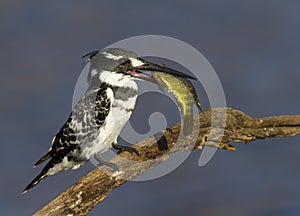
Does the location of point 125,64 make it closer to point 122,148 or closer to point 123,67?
point 123,67

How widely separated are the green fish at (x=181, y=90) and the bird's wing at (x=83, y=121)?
0.80 metres

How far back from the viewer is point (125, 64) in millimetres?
9969

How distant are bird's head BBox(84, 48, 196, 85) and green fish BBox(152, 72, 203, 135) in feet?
0.25

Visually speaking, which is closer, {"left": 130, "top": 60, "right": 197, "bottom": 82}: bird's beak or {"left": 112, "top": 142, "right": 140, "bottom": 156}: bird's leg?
{"left": 130, "top": 60, "right": 197, "bottom": 82}: bird's beak

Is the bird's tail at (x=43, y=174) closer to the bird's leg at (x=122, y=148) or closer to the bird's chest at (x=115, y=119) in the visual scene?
the bird's chest at (x=115, y=119)

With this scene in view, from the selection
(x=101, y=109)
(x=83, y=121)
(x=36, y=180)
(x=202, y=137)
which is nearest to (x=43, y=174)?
(x=36, y=180)

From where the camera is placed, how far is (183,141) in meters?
10.4

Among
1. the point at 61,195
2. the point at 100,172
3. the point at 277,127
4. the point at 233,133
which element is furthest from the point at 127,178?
the point at 277,127

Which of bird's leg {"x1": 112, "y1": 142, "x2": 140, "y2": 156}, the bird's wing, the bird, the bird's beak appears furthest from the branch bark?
the bird's beak

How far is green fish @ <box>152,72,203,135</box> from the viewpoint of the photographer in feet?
32.6

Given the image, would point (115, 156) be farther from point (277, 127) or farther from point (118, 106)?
point (277, 127)

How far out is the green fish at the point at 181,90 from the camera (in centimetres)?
995

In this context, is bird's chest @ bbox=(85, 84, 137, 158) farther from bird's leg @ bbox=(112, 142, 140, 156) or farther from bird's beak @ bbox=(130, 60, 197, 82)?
bird's beak @ bbox=(130, 60, 197, 82)

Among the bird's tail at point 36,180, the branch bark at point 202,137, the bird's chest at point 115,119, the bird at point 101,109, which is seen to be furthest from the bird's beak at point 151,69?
the bird's tail at point 36,180
